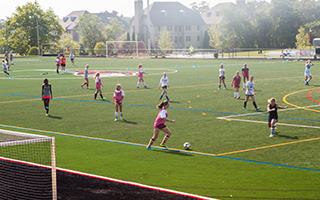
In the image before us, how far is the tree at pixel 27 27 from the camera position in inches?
4688

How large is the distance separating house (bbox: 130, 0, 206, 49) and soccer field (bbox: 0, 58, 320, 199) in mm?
113065

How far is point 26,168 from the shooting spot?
12.5 m

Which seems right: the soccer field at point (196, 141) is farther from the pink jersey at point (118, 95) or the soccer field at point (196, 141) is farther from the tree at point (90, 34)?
the tree at point (90, 34)

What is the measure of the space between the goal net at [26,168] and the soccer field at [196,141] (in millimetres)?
752

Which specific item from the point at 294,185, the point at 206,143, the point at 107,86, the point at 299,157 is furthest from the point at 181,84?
the point at 294,185

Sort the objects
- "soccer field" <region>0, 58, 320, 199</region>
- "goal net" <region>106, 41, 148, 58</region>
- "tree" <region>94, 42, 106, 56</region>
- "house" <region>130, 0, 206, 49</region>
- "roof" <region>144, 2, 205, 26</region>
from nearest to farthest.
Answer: "soccer field" <region>0, 58, 320, 199</region>
"goal net" <region>106, 41, 148, 58</region>
"tree" <region>94, 42, 106, 56</region>
"house" <region>130, 0, 206, 49</region>
"roof" <region>144, 2, 205, 26</region>

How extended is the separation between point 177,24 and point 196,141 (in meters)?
128

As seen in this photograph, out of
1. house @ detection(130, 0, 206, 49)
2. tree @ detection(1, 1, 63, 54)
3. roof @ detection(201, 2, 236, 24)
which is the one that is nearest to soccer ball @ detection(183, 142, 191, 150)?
tree @ detection(1, 1, 63, 54)

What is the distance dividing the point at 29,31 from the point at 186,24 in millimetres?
49286

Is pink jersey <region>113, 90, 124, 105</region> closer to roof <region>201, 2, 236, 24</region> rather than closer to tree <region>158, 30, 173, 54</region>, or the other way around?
tree <region>158, 30, 173, 54</region>

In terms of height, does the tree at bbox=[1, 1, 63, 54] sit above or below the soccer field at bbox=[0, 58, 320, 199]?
above

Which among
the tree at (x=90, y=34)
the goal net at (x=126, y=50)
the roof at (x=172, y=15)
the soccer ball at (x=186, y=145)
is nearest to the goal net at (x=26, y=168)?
the soccer ball at (x=186, y=145)

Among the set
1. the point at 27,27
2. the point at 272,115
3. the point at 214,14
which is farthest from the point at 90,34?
the point at 272,115

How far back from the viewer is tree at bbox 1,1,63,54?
4688 inches
